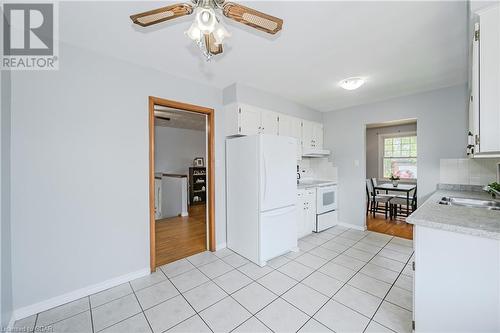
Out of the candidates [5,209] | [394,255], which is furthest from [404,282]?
[5,209]

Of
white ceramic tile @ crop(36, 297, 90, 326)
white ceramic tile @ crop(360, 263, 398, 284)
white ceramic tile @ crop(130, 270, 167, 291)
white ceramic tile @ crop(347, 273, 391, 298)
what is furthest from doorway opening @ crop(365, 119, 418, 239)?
white ceramic tile @ crop(36, 297, 90, 326)

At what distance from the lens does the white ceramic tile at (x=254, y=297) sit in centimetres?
186

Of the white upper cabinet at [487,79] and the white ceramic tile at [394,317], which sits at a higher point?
the white upper cabinet at [487,79]

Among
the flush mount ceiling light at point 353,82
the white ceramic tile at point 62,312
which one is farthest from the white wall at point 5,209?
the flush mount ceiling light at point 353,82

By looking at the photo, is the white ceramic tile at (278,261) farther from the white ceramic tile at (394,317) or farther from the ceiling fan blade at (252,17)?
the ceiling fan blade at (252,17)

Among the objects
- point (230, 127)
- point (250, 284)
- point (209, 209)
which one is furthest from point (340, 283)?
point (230, 127)

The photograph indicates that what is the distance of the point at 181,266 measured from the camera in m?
2.61

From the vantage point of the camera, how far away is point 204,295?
2027 millimetres

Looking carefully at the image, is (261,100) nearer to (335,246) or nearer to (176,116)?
(335,246)

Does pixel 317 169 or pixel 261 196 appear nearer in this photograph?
pixel 261 196

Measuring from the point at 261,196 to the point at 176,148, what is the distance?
507cm

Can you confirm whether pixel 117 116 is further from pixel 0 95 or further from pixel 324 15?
pixel 324 15

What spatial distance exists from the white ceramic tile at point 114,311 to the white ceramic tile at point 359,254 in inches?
105

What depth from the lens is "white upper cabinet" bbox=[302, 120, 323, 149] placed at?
13.0 ft
